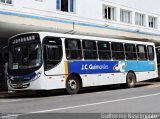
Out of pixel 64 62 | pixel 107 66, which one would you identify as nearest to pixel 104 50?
pixel 107 66

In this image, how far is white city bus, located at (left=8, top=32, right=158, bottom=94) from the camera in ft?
53.1

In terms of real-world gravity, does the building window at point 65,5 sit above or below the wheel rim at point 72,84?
above

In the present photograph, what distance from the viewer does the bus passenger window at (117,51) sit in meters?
20.4

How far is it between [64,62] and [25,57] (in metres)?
1.83

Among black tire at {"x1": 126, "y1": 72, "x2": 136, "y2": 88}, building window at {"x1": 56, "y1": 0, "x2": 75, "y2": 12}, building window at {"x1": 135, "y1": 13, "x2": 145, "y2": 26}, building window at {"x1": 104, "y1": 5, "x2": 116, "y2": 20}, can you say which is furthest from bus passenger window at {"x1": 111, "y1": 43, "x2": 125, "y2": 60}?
building window at {"x1": 135, "y1": 13, "x2": 145, "y2": 26}

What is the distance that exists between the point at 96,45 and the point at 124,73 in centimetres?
318

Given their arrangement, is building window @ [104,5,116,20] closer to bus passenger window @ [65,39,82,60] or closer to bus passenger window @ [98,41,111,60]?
bus passenger window @ [98,41,111,60]

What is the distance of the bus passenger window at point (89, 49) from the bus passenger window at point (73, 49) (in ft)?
1.24

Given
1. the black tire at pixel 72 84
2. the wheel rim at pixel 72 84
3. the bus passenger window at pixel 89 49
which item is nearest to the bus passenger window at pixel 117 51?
the bus passenger window at pixel 89 49

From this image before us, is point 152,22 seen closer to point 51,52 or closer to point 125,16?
point 125,16

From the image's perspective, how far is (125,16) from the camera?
3281cm

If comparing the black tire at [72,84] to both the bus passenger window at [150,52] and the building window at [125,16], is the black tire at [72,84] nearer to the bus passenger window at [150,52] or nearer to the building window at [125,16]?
the bus passenger window at [150,52]

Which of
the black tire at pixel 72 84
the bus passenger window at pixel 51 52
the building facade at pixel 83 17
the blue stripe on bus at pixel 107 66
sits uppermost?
the building facade at pixel 83 17

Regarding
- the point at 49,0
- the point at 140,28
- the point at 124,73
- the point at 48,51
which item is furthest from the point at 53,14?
the point at 140,28
